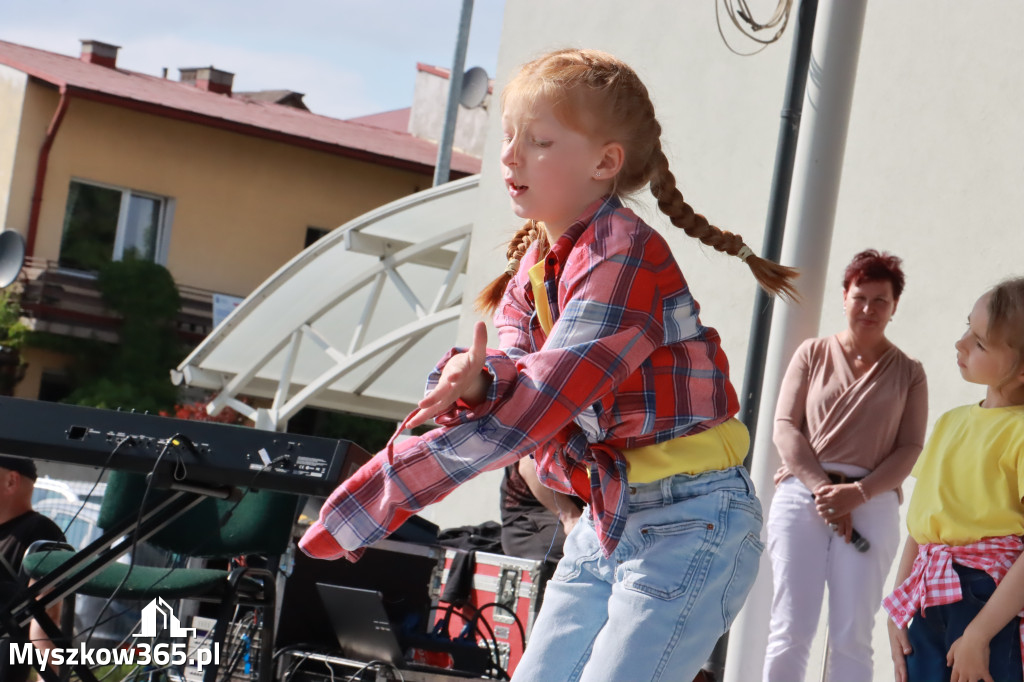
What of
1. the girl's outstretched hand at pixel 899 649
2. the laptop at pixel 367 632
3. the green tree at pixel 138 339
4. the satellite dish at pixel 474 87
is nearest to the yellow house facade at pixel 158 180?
the green tree at pixel 138 339

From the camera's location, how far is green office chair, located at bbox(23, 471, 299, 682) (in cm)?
433

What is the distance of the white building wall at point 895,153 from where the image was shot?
584 cm

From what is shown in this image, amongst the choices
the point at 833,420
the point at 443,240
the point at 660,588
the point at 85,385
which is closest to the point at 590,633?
the point at 660,588

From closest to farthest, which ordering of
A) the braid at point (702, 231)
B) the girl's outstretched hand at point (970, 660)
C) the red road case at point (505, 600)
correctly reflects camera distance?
the braid at point (702, 231)
the girl's outstretched hand at point (970, 660)
the red road case at point (505, 600)

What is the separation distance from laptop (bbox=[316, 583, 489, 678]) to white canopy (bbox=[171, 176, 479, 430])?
648 centimetres

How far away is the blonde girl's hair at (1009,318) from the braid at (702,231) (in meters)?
1.07

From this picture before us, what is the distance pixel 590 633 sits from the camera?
2.03 m

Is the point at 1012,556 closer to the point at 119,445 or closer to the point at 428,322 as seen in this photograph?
the point at 119,445

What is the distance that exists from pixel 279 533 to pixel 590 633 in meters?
3.26

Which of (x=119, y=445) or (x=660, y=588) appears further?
(x=119, y=445)

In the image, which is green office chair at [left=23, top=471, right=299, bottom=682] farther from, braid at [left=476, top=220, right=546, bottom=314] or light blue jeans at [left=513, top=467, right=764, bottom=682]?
light blue jeans at [left=513, top=467, right=764, bottom=682]

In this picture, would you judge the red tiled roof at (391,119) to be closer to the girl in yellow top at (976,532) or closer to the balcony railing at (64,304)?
the balcony railing at (64,304)

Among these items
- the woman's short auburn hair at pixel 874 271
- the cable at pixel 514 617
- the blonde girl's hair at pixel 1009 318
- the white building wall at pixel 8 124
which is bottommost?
the cable at pixel 514 617

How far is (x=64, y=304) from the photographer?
21.8 metres
